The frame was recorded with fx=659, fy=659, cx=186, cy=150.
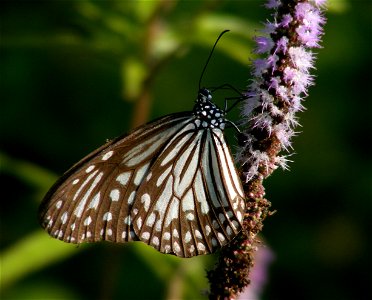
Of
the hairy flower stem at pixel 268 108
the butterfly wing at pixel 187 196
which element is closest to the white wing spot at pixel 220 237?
the butterfly wing at pixel 187 196

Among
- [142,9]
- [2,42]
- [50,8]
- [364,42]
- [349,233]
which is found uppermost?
[50,8]

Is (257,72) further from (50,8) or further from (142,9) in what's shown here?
(50,8)

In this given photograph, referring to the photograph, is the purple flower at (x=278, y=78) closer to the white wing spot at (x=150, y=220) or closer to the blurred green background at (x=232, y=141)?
the white wing spot at (x=150, y=220)

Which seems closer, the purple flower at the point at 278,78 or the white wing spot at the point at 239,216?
the purple flower at the point at 278,78

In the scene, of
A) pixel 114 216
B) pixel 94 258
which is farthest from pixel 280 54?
pixel 94 258

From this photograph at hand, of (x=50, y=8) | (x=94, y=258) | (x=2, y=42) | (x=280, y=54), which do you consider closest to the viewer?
(x=280, y=54)

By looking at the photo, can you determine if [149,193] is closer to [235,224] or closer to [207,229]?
[207,229]

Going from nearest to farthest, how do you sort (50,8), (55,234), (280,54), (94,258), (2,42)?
(280,54) → (55,234) → (2,42) → (50,8) → (94,258)
